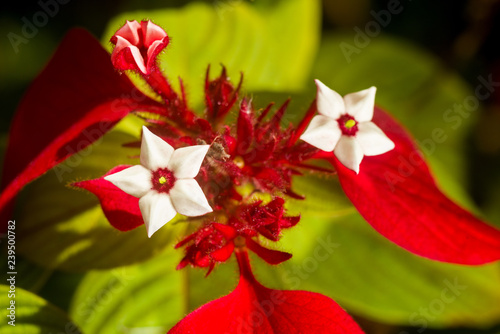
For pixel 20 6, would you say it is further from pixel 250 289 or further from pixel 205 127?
pixel 250 289

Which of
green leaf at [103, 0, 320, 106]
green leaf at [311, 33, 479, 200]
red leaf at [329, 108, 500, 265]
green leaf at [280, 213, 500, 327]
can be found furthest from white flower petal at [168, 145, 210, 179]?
green leaf at [311, 33, 479, 200]

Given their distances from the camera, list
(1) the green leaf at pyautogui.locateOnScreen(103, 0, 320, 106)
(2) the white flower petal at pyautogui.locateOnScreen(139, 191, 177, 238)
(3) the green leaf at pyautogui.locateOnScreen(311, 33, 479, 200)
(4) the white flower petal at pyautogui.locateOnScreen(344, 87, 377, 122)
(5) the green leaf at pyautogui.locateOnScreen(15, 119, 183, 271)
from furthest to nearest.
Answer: (3) the green leaf at pyautogui.locateOnScreen(311, 33, 479, 200), (1) the green leaf at pyautogui.locateOnScreen(103, 0, 320, 106), (5) the green leaf at pyautogui.locateOnScreen(15, 119, 183, 271), (4) the white flower petal at pyautogui.locateOnScreen(344, 87, 377, 122), (2) the white flower petal at pyautogui.locateOnScreen(139, 191, 177, 238)

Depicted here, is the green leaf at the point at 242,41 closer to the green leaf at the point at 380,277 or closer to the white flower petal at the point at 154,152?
the green leaf at the point at 380,277

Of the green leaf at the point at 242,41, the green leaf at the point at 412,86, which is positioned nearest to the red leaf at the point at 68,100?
the green leaf at the point at 242,41

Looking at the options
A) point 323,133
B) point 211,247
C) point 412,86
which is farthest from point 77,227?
point 412,86

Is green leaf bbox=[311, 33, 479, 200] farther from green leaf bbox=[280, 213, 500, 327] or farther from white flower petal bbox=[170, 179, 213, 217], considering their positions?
white flower petal bbox=[170, 179, 213, 217]
